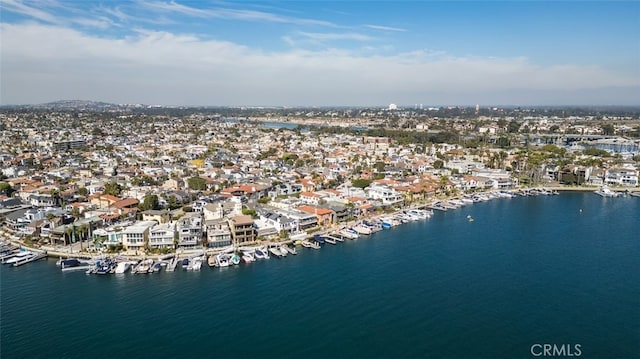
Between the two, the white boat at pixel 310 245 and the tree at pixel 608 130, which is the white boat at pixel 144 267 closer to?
the white boat at pixel 310 245

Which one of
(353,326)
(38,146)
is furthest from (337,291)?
(38,146)

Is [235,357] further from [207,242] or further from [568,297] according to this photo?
[568,297]

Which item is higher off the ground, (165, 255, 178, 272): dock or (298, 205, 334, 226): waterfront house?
(298, 205, 334, 226): waterfront house

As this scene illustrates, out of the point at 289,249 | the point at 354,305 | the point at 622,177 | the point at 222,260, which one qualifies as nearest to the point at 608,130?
the point at 622,177

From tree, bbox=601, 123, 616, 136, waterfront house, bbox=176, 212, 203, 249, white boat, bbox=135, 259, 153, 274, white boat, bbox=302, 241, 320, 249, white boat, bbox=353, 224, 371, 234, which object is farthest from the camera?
tree, bbox=601, 123, 616, 136

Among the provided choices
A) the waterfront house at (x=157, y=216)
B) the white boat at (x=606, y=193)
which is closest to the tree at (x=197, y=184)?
the waterfront house at (x=157, y=216)

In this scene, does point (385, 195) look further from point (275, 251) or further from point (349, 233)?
point (275, 251)

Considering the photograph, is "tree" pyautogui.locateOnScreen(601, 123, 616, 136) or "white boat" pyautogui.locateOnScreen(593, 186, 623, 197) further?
"tree" pyautogui.locateOnScreen(601, 123, 616, 136)

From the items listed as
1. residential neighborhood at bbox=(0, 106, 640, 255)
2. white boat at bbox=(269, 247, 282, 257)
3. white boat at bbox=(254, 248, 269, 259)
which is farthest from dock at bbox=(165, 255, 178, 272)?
white boat at bbox=(269, 247, 282, 257)

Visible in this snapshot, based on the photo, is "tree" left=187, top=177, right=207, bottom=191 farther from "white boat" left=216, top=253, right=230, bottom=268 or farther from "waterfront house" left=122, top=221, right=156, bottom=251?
"white boat" left=216, top=253, right=230, bottom=268

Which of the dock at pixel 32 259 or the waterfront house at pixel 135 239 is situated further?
the waterfront house at pixel 135 239
